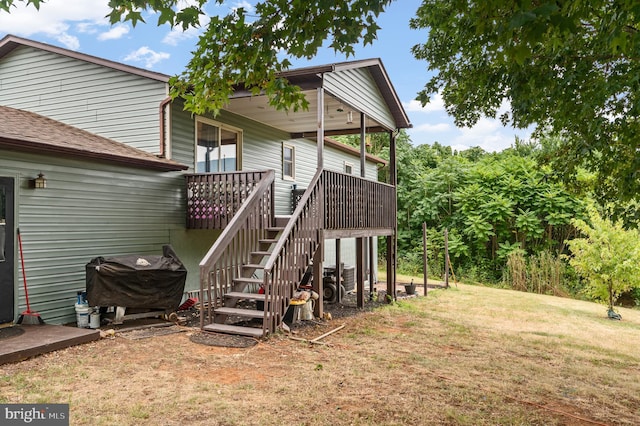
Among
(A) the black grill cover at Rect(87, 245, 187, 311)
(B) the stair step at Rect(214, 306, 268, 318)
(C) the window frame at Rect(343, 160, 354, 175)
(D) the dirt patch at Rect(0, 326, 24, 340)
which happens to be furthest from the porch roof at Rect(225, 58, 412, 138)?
(D) the dirt patch at Rect(0, 326, 24, 340)

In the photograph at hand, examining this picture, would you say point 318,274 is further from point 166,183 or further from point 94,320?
point 94,320

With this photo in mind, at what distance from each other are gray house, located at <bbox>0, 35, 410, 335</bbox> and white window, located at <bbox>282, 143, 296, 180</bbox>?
25 centimetres

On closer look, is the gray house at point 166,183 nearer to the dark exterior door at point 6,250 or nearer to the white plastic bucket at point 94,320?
the dark exterior door at point 6,250

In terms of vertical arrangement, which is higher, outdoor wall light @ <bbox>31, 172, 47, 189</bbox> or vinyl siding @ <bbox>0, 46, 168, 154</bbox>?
vinyl siding @ <bbox>0, 46, 168, 154</bbox>

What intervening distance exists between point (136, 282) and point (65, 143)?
2500 millimetres

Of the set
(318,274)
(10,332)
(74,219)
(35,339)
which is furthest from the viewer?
(318,274)

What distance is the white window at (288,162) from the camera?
1334 cm

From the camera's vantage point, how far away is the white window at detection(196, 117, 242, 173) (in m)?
10.4

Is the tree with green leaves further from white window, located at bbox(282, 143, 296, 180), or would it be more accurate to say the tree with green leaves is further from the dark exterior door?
the dark exterior door

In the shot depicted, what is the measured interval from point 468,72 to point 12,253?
7.15 meters

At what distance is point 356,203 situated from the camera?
10070mm

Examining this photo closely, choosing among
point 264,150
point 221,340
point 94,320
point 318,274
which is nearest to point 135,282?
point 94,320

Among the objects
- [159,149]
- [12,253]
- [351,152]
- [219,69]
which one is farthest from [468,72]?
[351,152]

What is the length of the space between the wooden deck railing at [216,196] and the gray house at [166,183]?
28 millimetres
